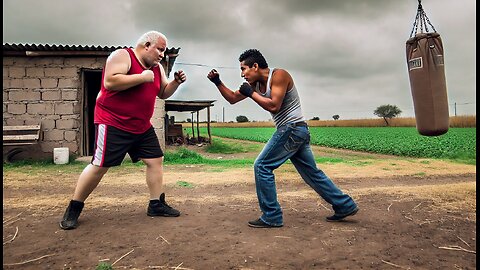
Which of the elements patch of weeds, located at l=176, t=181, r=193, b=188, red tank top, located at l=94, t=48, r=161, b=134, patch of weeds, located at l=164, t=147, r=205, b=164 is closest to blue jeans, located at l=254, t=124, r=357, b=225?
red tank top, located at l=94, t=48, r=161, b=134

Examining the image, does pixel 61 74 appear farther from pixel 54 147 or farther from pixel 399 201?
pixel 399 201

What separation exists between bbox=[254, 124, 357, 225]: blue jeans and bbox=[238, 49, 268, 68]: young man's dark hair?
2.10 feet

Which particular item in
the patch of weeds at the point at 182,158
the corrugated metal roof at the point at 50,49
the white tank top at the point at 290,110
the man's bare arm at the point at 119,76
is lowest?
the patch of weeds at the point at 182,158

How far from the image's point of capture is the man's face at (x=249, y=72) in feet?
10.6

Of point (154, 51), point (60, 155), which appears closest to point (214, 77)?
point (154, 51)

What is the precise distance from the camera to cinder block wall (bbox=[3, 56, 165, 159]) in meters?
9.19

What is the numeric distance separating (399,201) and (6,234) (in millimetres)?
4186

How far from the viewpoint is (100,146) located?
124 inches

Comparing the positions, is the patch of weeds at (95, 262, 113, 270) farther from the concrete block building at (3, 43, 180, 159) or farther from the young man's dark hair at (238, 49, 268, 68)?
the concrete block building at (3, 43, 180, 159)

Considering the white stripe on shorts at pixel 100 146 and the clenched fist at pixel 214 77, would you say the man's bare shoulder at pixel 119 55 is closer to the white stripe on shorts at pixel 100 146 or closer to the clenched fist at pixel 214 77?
the white stripe on shorts at pixel 100 146

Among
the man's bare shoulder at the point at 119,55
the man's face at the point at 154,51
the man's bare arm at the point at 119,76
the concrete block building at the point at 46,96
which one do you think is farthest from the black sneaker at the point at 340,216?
the concrete block building at the point at 46,96

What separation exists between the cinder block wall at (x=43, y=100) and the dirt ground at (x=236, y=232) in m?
4.16

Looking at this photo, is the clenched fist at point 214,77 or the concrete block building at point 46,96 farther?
the concrete block building at point 46,96

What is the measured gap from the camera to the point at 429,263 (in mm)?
2320
